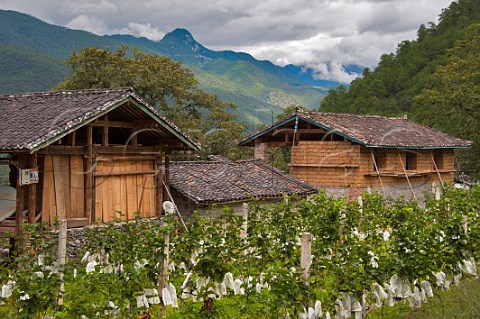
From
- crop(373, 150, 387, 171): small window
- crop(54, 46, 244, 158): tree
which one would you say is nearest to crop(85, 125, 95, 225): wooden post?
crop(373, 150, 387, 171): small window

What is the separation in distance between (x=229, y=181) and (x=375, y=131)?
8.66m

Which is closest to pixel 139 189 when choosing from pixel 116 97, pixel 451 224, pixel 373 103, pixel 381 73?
pixel 116 97

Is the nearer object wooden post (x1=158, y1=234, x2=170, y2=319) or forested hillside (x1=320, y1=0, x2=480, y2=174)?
wooden post (x1=158, y1=234, x2=170, y2=319)

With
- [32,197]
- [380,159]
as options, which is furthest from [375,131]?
[32,197]

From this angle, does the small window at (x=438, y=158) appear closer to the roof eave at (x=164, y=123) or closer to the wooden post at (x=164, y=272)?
the roof eave at (x=164, y=123)

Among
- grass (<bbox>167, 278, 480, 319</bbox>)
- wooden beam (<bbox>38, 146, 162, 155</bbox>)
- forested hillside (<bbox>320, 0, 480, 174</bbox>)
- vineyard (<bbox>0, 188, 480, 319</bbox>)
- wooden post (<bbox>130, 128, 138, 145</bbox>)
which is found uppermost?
forested hillside (<bbox>320, 0, 480, 174</bbox>)

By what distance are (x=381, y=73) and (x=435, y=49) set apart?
5.79 meters

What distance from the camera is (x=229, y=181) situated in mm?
18141

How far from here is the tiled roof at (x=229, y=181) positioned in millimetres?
16344

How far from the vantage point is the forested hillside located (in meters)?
33.3

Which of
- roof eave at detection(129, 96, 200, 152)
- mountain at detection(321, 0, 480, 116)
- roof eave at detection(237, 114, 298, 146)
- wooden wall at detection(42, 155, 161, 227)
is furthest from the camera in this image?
mountain at detection(321, 0, 480, 116)

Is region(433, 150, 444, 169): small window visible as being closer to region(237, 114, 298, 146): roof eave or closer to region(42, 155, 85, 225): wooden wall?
region(237, 114, 298, 146): roof eave

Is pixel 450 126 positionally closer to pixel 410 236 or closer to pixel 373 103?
pixel 373 103

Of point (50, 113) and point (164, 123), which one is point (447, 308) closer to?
point (164, 123)
